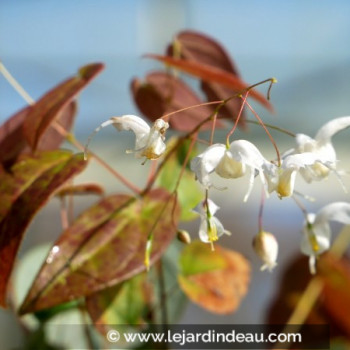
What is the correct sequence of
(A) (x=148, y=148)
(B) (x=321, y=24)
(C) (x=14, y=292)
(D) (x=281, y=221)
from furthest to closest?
1. (B) (x=321, y=24)
2. (D) (x=281, y=221)
3. (C) (x=14, y=292)
4. (A) (x=148, y=148)

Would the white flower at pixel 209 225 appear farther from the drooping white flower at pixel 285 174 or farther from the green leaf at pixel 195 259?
the green leaf at pixel 195 259

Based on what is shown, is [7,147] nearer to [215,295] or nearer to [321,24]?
[215,295]

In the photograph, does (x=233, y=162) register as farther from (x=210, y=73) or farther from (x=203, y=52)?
(x=203, y=52)

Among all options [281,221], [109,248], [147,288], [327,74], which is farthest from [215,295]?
[327,74]

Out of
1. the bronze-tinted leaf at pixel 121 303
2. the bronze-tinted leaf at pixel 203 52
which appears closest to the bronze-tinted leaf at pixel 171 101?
the bronze-tinted leaf at pixel 203 52

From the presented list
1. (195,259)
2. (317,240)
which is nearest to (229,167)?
(317,240)
